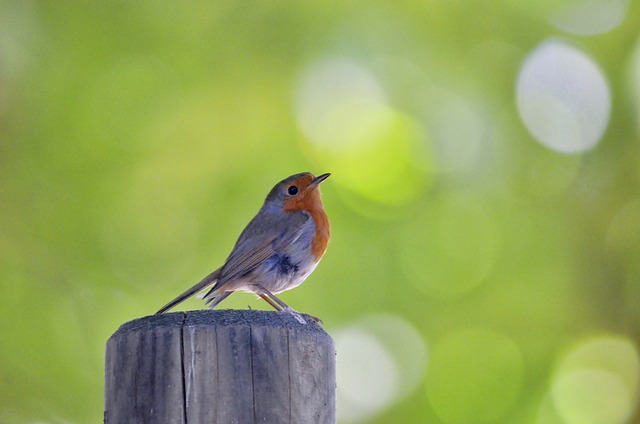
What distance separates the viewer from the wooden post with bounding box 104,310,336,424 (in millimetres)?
2941

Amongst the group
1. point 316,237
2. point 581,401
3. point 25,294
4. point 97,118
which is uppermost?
point 97,118

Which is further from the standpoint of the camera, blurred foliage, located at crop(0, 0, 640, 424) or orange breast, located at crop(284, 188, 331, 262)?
blurred foliage, located at crop(0, 0, 640, 424)

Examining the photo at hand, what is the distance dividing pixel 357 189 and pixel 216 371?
4775 mm

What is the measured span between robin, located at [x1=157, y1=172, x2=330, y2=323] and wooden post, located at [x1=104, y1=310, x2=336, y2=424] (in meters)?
2.57

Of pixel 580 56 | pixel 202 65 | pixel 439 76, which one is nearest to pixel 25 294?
Answer: pixel 202 65

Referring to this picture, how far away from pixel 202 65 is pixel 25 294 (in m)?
2.16

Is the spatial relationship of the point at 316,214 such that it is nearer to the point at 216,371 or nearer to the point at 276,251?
the point at 276,251

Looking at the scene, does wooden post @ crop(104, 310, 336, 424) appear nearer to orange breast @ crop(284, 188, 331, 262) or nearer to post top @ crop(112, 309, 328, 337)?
post top @ crop(112, 309, 328, 337)

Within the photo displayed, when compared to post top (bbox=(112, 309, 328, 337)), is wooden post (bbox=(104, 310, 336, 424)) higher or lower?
lower

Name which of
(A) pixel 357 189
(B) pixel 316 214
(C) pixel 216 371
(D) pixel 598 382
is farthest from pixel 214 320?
(D) pixel 598 382

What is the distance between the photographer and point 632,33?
27.4 feet

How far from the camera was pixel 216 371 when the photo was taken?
295 centimetres

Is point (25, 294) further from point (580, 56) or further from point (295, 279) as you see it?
point (580, 56)

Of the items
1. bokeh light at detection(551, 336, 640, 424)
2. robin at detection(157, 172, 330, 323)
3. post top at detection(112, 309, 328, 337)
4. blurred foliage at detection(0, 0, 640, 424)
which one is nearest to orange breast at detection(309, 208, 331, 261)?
robin at detection(157, 172, 330, 323)
